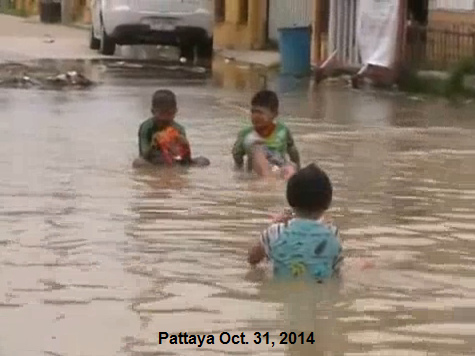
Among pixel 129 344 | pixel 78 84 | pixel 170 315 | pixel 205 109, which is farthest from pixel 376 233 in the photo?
pixel 78 84

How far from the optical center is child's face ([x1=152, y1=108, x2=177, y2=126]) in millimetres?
13234

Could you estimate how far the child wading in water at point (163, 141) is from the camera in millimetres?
13281

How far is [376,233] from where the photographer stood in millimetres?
10008

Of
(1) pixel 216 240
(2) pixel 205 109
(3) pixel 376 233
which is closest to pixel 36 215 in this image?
(1) pixel 216 240

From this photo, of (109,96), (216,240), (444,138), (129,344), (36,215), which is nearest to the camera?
(129,344)

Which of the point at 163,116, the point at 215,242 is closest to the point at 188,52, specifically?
the point at 163,116

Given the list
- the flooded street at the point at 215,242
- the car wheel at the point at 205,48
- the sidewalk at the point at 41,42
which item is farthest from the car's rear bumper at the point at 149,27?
the flooded street at the point at 215,242

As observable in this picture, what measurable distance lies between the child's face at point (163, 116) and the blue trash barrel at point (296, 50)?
14.0m

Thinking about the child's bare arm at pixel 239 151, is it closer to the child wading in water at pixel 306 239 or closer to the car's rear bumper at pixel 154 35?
the child wading in water at pixel 306 239

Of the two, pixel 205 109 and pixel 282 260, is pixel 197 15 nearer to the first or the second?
pixel 205 109

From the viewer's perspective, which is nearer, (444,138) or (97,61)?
(444,138)

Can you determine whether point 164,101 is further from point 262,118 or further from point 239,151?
point 262,118

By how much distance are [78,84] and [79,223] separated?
13.0m

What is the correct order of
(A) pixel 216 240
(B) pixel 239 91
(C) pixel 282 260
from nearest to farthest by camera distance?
(C) pixel 282 260 < (A) pixel 216 240 < (B) pixel 239 91
